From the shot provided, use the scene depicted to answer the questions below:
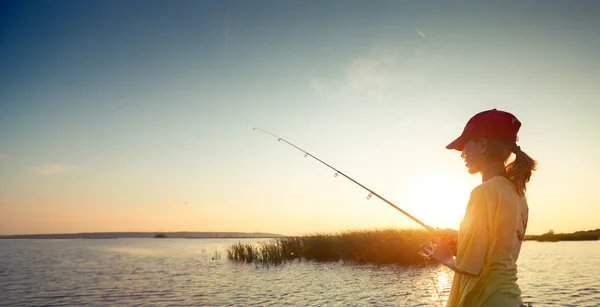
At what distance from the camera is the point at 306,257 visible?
39719 mm

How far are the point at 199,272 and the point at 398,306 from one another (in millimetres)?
19519

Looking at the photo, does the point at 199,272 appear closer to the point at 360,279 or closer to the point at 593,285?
the point at 360,279

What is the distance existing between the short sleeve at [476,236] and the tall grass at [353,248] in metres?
30.4

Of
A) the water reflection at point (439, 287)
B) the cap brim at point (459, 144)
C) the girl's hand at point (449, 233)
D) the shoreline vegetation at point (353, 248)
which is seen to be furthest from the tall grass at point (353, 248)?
the cap brim at point (459, 144)

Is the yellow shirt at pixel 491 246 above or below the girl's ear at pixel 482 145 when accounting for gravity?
below

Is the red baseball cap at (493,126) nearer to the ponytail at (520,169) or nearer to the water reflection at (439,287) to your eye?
the ponytail at (520,169)

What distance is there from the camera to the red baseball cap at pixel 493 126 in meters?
2.99

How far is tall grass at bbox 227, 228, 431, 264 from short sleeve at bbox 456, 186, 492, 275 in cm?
3043

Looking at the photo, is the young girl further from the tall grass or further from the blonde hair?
the tall grass

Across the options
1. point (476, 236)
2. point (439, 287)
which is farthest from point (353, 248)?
point (476, 236)

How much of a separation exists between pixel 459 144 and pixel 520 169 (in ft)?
1.49

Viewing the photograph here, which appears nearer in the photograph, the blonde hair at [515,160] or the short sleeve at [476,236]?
the short sleeve at [476,236]

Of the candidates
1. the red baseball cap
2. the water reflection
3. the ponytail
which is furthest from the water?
the red baseball cap

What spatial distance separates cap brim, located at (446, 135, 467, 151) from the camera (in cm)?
314
